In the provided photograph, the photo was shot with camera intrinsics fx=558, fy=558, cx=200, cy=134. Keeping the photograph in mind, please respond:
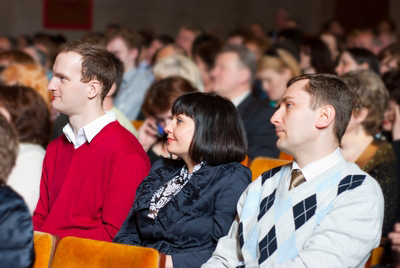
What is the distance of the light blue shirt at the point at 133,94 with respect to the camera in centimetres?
509

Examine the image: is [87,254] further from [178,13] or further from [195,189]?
[178,13]

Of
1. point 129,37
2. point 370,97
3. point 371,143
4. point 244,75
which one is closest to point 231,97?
point 244,75

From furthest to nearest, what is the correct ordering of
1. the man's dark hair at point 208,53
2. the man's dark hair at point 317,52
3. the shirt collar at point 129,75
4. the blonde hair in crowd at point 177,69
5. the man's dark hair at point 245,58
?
the man's dark hair at point 317,52 → the man's dark hair at point 208,53 → the shirt collar at point 129,75 → the blonde hair in crowd at point 177,69 → the man's dark hair at point 245,58

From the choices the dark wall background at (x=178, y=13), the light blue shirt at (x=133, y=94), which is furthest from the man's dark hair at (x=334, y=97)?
the dark wall background at (x=178, y=13)

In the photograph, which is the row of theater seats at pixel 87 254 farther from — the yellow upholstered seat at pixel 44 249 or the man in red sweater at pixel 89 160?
the man in red sweater at pixel 89 160

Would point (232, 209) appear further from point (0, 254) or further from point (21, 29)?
point (21, 29)

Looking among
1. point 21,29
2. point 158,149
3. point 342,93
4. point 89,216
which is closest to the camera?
point 342,93

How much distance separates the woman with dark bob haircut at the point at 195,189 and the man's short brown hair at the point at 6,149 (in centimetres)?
60

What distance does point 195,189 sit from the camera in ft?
7.04

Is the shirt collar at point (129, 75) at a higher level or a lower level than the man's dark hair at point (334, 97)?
lower

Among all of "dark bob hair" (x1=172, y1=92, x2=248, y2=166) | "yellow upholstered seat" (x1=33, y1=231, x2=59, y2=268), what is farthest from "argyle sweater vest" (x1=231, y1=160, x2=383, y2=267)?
"yellow upholstered seat" (x1=33, y1=231, x2=59, y2=268)

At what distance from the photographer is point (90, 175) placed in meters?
2.33

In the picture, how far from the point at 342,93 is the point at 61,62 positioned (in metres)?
1.17

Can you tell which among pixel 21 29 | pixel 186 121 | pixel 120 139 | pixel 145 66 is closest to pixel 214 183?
pixel 186 121
